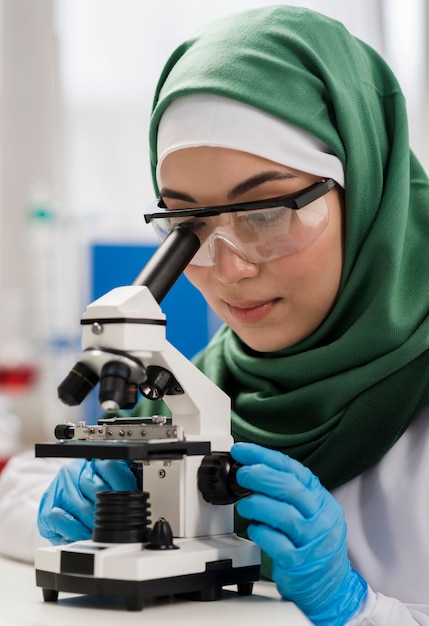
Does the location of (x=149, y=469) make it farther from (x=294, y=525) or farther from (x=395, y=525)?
(x=395, y=525)

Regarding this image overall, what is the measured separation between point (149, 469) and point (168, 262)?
0.99 ft

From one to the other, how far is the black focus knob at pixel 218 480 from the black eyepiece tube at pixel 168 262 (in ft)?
0.76

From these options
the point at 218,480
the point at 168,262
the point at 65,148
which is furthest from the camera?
the point at 65,148

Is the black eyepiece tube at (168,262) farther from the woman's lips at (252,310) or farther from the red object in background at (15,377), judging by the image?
the red object in background at (15,377)

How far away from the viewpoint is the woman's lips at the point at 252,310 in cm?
158

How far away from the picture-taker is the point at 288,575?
1224 mm

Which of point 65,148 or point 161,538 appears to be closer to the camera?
point 161,538

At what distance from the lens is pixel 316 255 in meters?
1.54

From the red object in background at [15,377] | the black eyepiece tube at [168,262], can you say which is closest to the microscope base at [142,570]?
the black eyepiece tube at [168,262]

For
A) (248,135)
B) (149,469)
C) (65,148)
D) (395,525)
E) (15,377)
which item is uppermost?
(65,148)

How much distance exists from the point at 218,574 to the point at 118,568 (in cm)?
15

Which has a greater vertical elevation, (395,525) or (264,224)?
(264,224)

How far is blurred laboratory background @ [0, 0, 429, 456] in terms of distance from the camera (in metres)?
4.00

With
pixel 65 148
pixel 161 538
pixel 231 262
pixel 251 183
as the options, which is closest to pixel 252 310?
pixel 231 262
